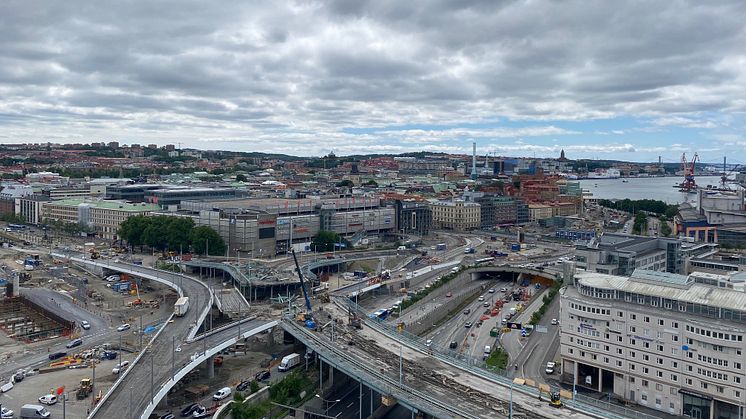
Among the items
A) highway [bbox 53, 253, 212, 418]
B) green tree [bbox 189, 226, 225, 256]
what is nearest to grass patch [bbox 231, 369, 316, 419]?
highway [bbox 53, 253, 212, 418]

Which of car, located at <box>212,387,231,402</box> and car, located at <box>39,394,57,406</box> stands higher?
car, located at <box>39,394,57,406</box>

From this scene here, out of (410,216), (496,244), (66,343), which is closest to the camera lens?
(66,343)

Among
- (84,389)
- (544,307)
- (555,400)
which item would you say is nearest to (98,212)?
(544,307)

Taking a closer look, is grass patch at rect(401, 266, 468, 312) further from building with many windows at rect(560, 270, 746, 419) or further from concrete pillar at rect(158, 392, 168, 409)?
Result: concrete pillar at rect(158, 392, 168, 409)

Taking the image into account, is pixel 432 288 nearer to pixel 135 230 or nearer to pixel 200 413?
pixel 200 413

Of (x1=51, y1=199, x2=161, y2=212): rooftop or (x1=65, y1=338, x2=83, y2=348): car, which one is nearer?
(x1=65, y1=338, x2=83, y2=348): car

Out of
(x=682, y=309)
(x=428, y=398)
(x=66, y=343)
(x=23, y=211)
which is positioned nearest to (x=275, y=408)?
(x=428, y=398)

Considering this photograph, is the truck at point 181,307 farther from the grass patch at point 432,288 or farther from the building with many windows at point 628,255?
the building with many windows at point 628,255

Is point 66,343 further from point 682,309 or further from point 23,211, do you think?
point 23,211
